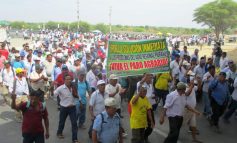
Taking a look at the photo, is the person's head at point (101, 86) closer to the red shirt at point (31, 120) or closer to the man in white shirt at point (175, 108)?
the man in white shirt at point (175, 108)

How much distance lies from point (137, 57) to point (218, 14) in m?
59.3

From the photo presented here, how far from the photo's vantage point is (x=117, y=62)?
8117mm

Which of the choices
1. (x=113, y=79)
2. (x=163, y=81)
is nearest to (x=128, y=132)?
(x=113, y=79)

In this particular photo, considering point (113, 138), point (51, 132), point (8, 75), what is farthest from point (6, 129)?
point (113, 138)

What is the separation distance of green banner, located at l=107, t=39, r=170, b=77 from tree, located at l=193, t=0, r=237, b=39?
58.3 m

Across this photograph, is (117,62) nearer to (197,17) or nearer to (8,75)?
(8,75)

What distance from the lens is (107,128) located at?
17.2 feet

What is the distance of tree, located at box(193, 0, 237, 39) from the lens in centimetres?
6419

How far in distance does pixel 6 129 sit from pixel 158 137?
3697 mm

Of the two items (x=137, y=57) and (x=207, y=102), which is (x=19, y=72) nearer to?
(x=137, y=57)

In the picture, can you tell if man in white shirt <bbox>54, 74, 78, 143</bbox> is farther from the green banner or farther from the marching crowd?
the green banner

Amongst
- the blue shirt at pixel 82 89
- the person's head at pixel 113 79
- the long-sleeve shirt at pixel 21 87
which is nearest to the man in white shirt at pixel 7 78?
the long-sleeve shirt at pixel 21 87

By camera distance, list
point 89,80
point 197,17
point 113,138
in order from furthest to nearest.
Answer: point 197,17 → point 89,80 → point 113,138

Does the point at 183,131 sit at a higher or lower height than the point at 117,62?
lower
